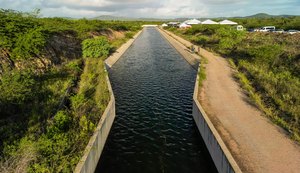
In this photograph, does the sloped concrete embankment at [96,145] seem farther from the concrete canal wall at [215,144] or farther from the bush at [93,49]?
the bush at [93,49]

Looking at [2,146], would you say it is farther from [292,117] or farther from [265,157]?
[292,117]

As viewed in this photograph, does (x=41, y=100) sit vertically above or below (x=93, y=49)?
below

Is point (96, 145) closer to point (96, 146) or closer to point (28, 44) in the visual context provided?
point (96, 146)

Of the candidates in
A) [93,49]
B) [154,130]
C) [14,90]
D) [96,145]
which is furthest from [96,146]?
[93,49]

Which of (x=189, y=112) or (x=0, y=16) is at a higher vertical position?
(x=0, y=16)

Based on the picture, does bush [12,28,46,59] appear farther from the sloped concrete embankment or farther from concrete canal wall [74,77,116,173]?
concrete canal wall [74,77,116,173]

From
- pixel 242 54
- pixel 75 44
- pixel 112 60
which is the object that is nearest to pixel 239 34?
pixel 242 54
